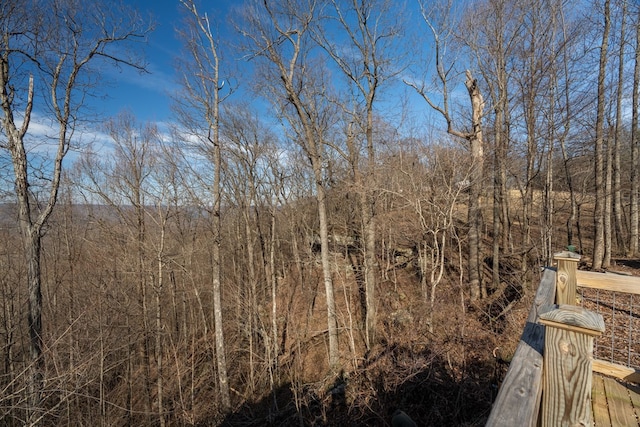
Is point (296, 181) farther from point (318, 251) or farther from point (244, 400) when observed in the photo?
point (244, 400)

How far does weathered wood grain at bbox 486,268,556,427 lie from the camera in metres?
0.88

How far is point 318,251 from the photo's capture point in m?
15.9

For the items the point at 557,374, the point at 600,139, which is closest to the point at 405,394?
the point at 557,374

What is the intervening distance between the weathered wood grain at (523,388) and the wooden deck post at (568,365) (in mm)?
61

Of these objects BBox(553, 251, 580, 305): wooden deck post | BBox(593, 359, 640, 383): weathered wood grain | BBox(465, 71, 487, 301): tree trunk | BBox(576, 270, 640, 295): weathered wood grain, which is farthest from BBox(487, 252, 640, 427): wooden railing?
BBox(465, 71, 487, 301): tree trunk

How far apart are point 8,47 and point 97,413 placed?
10009 millimetres

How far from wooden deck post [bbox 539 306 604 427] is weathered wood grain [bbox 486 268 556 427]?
6cm

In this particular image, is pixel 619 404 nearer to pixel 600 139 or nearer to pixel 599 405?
pixel 599 405

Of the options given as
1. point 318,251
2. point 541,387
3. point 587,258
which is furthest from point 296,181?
point 541,387

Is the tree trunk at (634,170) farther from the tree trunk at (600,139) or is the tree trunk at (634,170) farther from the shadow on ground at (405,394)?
the shadow on ground at (405,394)

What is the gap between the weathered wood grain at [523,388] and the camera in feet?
2.88

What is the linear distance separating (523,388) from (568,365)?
23cm

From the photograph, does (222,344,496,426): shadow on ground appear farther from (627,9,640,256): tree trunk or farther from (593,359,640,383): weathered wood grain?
(627,9,640,256): tree trunk

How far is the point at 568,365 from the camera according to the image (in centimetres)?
107
